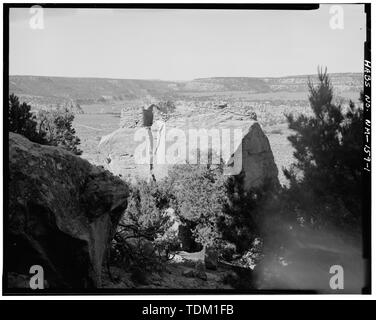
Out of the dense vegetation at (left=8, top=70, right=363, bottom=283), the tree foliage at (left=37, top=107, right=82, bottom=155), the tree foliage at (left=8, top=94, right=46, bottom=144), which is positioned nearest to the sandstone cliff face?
the dense vegetation at (left=8, top=70, right=363, bottom=283)

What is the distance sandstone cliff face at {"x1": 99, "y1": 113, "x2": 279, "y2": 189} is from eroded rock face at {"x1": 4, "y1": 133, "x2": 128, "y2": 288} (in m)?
1.41

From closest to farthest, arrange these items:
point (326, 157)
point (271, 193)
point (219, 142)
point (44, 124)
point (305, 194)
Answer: point (326, 157)
point (305, 194)
point (271, 193)
point (219, 142)
point (44, 124)

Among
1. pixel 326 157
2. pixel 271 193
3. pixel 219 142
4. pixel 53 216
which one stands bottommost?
pixel 53 216

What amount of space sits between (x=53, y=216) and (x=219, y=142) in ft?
8.67

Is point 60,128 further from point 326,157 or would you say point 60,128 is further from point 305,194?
point 326,157

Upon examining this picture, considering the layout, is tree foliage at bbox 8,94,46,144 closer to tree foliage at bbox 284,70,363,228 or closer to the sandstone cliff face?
the sandstone cliff face

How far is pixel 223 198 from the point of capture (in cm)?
866

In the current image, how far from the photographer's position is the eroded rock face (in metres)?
5.64

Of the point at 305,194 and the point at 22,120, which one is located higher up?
the point at 22,120

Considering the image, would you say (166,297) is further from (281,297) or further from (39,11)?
(39,11)

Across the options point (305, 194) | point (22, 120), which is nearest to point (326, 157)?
point (305, 194)

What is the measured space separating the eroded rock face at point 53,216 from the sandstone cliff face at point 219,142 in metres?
1.41

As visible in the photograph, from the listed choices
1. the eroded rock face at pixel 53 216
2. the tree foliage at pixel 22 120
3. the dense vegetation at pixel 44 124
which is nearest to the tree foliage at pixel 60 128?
the dense vegetation at pixel 44 124

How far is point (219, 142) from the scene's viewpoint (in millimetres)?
7336
